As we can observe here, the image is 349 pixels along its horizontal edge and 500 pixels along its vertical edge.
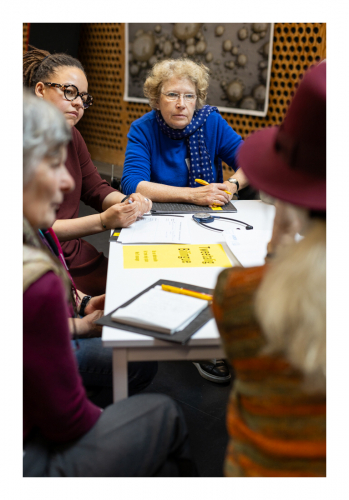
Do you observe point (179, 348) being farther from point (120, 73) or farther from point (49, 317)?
point (120, 73)

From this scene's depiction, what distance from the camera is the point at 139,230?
1800mm

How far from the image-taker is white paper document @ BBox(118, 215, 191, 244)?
1.69 metres

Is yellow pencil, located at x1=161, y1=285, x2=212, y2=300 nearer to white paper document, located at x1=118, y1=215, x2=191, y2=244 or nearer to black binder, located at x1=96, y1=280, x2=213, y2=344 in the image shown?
black binder, located at x1=96, y1=280, x2=213, y2=344

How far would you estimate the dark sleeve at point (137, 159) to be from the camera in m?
2.33

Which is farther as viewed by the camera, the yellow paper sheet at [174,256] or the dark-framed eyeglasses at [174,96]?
the dark-framed eyeglasses at [174,96]

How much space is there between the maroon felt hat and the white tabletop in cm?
44

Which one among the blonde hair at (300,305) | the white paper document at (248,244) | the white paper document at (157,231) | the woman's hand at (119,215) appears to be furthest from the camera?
the woman's hand at (119,215)

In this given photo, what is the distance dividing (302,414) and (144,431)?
1.34 ft

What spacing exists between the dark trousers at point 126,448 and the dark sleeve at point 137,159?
1461 millimetres

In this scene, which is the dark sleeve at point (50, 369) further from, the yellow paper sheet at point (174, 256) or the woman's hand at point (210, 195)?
the woman's hand at point (210, 195)

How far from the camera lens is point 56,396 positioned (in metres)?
0.87

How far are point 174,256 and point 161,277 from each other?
0.61ft

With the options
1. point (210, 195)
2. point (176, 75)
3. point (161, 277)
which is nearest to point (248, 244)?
point (161, 277)

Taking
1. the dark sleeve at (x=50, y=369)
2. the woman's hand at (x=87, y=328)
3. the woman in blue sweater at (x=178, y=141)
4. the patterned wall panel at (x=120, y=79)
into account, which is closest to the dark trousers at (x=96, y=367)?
the woman's hand at (x=87, y=328)
